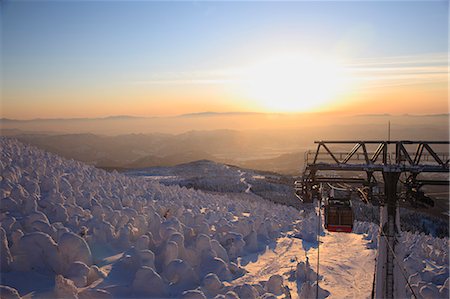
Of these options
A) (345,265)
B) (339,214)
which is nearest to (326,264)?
(345,265)

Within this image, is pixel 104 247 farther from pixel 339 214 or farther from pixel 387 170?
pixel 387 170

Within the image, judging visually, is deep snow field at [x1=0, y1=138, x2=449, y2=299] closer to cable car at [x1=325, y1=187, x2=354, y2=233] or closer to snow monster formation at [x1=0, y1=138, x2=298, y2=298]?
snow monster formation at [x1=0, y1=138, x2=298, y2=298]

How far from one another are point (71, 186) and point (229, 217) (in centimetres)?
925

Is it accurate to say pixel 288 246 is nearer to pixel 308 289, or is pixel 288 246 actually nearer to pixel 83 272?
pixel 308 289

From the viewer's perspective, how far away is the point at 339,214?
11.9 meters

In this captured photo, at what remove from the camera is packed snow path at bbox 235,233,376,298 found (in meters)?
13.2

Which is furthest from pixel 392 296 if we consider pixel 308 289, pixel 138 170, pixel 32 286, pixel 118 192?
pixel 138 170

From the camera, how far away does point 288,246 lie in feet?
60.5

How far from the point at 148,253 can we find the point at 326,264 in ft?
32.9

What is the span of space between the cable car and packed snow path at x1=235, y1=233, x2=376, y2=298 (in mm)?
2766

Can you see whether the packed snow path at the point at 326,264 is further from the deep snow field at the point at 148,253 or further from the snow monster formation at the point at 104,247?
the snow monster formation at the point at 104,247

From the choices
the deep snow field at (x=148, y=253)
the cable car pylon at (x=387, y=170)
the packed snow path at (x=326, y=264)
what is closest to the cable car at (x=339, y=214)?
the cable car pylon at (x=387, y=170)

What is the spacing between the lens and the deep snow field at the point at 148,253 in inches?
351

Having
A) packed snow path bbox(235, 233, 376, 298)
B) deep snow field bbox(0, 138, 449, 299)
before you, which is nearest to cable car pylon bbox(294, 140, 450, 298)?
deep snow field bbox(0, 138, 449, 299)
